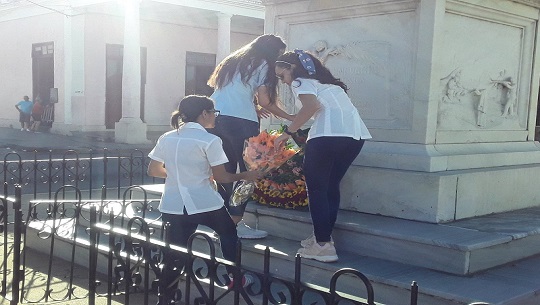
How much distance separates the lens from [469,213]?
5.07 metres

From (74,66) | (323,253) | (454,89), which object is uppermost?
(74,66)

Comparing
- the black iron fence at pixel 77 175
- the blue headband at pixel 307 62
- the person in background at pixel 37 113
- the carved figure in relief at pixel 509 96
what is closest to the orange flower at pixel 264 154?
the blue headband at pixel 307 62

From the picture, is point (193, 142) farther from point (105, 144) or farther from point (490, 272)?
point (105, 144)

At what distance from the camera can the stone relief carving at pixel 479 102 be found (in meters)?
5.29

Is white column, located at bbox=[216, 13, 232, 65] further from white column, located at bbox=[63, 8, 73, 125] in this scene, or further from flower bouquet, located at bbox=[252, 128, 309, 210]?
flower bouquet, located at bbox=[252, 128, 309, 210]

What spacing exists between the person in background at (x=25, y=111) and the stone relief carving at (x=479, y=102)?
1955cm

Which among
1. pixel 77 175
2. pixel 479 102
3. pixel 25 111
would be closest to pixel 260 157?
pixel 479 102

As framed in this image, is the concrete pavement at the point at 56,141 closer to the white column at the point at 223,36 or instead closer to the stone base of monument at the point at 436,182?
the white column at the point at 223,36

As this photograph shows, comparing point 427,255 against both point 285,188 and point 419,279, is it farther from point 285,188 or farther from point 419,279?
point 285,188

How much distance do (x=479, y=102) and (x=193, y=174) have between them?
301 centimetres

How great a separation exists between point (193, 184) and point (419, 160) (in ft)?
6.83

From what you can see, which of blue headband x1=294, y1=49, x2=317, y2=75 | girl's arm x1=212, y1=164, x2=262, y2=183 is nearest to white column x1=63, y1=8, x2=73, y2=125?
blue headband x1=294, y1=49, x2=317, y2=75

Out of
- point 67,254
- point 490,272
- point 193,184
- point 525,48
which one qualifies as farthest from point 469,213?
point 67,254

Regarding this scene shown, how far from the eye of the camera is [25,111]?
22.0 meters
